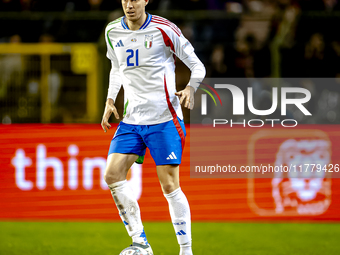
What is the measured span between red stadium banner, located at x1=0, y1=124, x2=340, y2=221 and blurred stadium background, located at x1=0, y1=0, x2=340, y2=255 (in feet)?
0.04

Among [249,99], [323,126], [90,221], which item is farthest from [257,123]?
[90,221]

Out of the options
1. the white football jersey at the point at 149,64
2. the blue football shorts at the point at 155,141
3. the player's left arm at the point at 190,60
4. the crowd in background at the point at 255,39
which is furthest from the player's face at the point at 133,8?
the crowd in background at the point at 255,39

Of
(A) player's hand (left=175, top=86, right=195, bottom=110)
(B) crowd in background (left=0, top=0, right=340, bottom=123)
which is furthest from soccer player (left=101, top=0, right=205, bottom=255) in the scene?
(B) crowd in background (left=0, top=0, right=340, bottom=123)

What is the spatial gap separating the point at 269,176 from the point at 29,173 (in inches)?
106

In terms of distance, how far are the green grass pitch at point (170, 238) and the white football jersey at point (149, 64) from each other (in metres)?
1.30

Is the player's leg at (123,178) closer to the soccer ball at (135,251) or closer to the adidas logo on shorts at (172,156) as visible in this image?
the soccer ball at (135,251)

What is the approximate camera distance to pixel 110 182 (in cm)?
367

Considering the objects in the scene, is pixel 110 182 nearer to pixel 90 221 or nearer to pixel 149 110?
pixel 149 110

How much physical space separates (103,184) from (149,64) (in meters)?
2.36

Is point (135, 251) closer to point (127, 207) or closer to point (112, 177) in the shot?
point (127, 207)

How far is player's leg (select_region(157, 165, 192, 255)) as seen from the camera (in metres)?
3.69

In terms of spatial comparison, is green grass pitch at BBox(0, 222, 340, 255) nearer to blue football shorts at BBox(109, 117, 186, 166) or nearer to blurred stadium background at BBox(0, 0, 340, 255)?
blurred stadium background at BBox(0, 0, 340, 255)

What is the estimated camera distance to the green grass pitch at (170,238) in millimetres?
4348

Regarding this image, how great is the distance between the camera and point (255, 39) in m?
6.30
